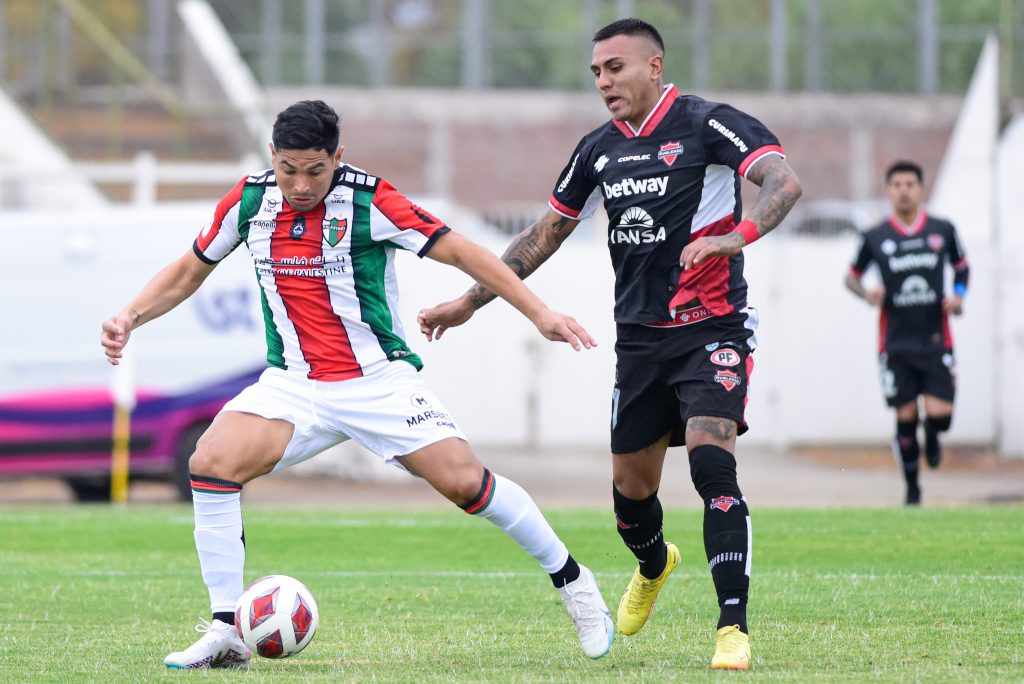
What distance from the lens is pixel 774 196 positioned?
6336 millimetres

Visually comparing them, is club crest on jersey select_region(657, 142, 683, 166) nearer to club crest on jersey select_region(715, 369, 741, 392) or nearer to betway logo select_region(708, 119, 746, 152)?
betway logo select_region(708, 119, 746, 152)

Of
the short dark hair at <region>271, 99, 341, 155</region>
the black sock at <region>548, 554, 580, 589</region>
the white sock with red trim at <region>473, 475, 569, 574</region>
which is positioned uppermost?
the short dark hair at <region>271, 99, 341, 155</region>

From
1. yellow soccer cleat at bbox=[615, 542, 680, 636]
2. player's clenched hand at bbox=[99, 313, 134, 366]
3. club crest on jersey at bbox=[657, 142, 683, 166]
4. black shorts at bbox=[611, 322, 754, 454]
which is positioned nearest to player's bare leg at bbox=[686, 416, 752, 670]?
black shorts at bbox=[611, 322, 754, 454]

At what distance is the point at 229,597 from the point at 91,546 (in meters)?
5.18

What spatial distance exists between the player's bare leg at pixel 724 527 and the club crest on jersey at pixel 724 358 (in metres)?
0.25

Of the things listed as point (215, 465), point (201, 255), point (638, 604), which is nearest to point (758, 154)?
point (638, 604)

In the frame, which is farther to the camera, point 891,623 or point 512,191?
point 512,191

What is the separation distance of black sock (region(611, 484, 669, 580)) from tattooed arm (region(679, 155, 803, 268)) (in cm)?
126

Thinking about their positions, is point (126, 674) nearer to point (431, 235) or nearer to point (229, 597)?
point (229, 597)

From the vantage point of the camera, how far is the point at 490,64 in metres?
36.6

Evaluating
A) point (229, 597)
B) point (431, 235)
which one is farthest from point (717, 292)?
point (229, 597)

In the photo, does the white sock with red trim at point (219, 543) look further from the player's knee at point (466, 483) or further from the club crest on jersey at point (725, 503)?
the club crest on jersey at point (725, 503)

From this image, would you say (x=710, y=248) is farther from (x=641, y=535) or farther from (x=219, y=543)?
(x=219, y=543)

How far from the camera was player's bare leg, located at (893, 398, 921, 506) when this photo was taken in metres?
13.6
